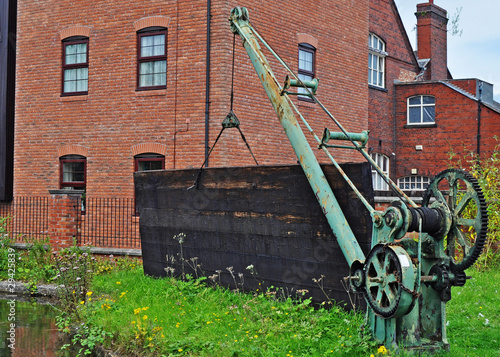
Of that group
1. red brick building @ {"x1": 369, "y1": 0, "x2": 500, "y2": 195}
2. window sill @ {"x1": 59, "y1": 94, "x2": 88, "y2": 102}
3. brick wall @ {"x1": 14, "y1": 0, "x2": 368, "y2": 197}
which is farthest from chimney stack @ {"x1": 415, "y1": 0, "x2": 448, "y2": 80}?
window sill @ {"x1": 59, "y1": 94, "x2": 88, "y2": 102}

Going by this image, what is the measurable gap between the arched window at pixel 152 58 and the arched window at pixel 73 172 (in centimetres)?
282

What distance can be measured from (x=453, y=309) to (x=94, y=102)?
1122 cm

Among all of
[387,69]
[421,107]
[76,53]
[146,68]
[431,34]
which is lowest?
[146,68]

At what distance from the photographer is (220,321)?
717 centimetres

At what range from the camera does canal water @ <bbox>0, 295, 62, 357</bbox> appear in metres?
7.86

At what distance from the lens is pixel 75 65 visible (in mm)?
16062

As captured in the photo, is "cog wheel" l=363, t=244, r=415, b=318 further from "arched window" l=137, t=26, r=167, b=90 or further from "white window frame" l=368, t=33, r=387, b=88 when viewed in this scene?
"white window frame" l=368, t=33, r=387, b=88

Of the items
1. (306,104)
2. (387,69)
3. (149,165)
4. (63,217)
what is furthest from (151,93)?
(387,69)

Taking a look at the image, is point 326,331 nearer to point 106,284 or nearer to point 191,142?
point 106,284

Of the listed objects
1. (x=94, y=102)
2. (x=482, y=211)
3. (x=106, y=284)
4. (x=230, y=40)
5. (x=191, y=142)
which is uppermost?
(x=230, y=40)

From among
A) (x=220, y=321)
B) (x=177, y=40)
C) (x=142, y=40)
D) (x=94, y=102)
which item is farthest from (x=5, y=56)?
(x=220, y=321)

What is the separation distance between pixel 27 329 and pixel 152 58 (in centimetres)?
822

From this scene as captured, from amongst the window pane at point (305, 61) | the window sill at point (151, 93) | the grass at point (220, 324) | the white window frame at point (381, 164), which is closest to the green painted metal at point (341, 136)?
the grass at point (220, 324)

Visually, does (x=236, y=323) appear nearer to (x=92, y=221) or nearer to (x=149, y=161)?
(x=149, y=161)
